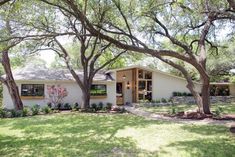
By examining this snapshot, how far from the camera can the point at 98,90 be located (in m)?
27.3

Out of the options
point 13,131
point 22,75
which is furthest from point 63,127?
point 22,75

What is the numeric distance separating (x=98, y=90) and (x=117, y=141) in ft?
56.4

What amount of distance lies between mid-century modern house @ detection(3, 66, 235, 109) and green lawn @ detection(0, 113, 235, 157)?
36.1ft

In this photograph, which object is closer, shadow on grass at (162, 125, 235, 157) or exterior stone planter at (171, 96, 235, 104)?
shadow on grass at (162, 125, 235, 157)

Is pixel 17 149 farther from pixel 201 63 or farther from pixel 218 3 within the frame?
pixel 218 3

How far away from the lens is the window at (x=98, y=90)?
88.8ft

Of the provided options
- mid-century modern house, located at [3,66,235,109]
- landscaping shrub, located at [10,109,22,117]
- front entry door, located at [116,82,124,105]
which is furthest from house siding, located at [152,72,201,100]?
landscaping shrub, located at [10,109,22,117]

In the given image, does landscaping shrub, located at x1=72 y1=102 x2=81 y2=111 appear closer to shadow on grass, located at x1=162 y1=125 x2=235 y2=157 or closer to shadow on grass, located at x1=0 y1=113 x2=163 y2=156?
shadow on grass, located at x1=0 y1=113 x2=163 y2=156

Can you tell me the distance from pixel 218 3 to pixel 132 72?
1469 cm

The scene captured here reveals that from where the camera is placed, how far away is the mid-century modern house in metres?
24.9

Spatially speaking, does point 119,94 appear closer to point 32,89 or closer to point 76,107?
point 76,107

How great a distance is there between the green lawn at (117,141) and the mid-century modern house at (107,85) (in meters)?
11.0

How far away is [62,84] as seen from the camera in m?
26.1

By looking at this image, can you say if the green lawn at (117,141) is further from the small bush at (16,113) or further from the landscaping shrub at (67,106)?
the landscaping shrub at (67,106)
